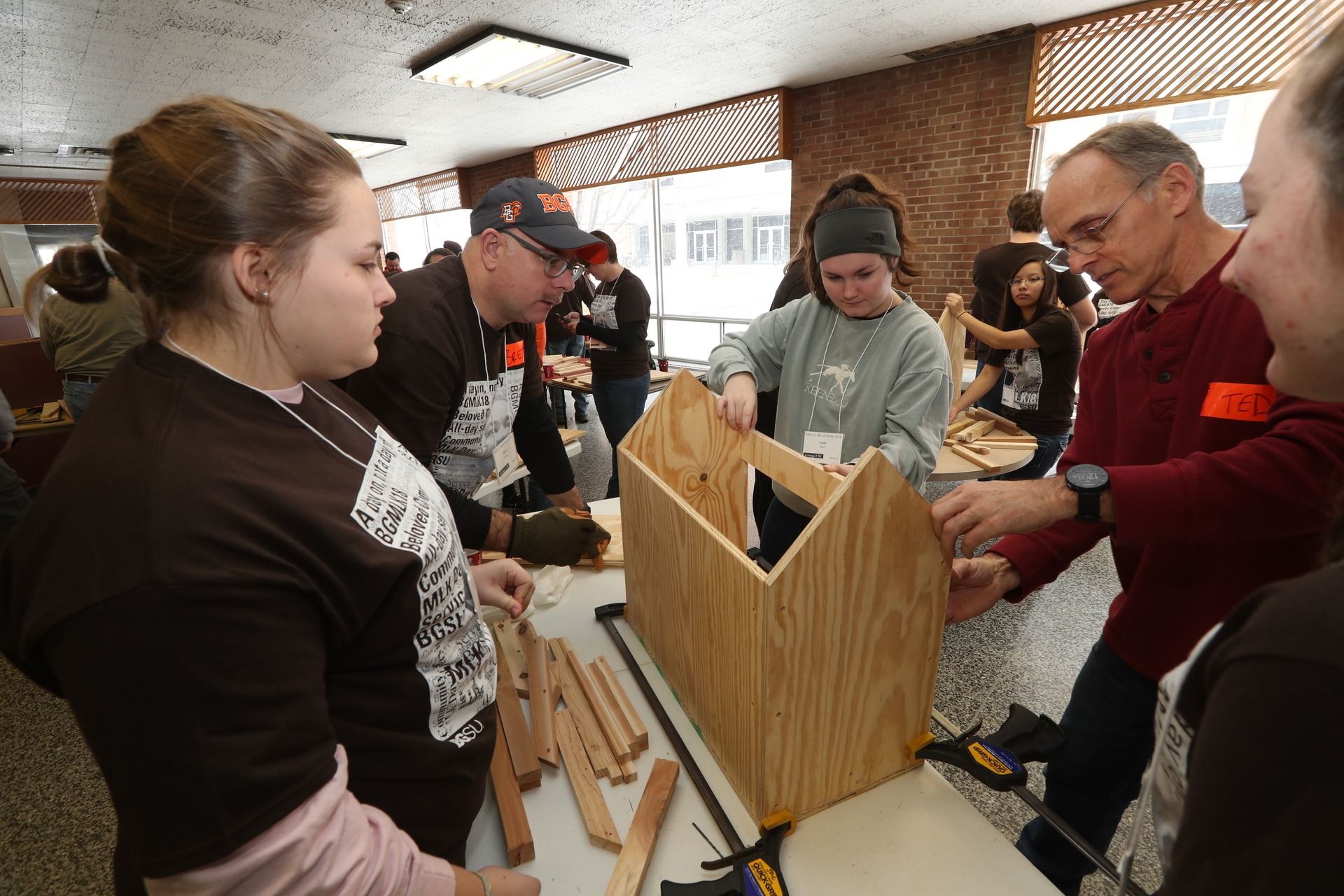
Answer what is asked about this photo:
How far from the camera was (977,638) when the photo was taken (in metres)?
2.56

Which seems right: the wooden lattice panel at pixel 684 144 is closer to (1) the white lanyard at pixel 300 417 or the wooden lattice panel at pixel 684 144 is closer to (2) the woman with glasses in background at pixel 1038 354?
(2) the woman with glasses in background at pixel 1038 354

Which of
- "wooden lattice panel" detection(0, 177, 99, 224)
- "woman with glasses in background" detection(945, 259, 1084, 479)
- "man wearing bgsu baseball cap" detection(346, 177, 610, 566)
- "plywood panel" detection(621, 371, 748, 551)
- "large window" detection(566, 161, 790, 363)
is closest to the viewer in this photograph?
"man wearing bgsu baseball cap" detection(346, 177, 610, 566)

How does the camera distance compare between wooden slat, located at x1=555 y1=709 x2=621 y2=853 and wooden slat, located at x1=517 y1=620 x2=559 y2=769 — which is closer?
wooden slat, located at x1=555 y1=709 x2=621 y2=853

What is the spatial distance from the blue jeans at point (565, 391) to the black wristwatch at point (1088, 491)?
409 cm

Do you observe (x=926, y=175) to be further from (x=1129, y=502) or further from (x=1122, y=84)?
(x=1129, y=502)

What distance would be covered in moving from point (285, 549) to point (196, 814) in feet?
0.66

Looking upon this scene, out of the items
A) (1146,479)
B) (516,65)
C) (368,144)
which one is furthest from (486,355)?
(368,144)

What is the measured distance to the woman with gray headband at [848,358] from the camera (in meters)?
1.47

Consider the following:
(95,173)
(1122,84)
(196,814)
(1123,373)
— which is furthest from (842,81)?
(95,173)

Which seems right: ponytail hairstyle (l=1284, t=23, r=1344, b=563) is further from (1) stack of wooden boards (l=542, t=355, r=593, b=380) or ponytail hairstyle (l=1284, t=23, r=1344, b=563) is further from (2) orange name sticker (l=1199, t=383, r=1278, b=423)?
(1) stack of wooden boards (l=542, t=355, r=593, b=380)

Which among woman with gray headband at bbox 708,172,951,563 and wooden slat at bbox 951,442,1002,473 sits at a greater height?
woman with gray headband at bbox 708,172,951,563

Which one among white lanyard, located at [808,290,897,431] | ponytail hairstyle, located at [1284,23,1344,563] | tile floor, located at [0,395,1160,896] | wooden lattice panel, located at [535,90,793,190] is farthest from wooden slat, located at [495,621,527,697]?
wooden lattice panel, located at [535,90,793,190]

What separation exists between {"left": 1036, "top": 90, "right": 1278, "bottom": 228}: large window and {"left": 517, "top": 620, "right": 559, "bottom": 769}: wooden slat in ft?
14.9

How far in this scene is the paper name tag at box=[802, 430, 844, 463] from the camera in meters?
1.60
